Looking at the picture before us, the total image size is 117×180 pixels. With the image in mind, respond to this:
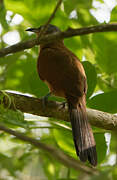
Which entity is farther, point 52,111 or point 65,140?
point 65,140

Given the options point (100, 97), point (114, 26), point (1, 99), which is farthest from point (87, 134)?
point (114, 26)

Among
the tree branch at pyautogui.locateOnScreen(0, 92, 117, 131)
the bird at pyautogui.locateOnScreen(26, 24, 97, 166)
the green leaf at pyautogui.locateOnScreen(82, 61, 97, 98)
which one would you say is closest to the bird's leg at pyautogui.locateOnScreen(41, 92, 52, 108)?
the tree branch at pyautogui.locateOnScreen(0, 92, 117, 131)

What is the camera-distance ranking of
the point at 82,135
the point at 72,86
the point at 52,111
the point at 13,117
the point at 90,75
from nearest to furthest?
the point at 13,117 < the point at 52,111 < the point at 82,135 < the point at 90,75 < the point at 72,86

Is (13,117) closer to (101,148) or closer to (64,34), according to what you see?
(64,34)

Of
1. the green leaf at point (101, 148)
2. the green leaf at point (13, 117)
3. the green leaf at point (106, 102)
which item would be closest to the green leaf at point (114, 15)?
the green leaf at point (106, 102)

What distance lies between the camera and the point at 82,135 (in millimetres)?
2609

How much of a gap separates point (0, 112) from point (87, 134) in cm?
82

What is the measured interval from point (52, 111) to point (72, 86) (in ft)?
1.63

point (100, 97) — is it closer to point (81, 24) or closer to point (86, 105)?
point (86, 105)

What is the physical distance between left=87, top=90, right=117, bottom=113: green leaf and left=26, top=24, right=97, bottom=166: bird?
0.43 ft

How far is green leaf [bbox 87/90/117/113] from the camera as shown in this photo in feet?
8.30

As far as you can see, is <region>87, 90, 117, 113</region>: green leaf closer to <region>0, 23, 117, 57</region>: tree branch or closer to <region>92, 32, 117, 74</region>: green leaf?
<region>92, 32, 117, 74</region>: green leaf

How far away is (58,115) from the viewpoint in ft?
8.32

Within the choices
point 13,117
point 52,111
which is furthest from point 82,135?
point 13,117
